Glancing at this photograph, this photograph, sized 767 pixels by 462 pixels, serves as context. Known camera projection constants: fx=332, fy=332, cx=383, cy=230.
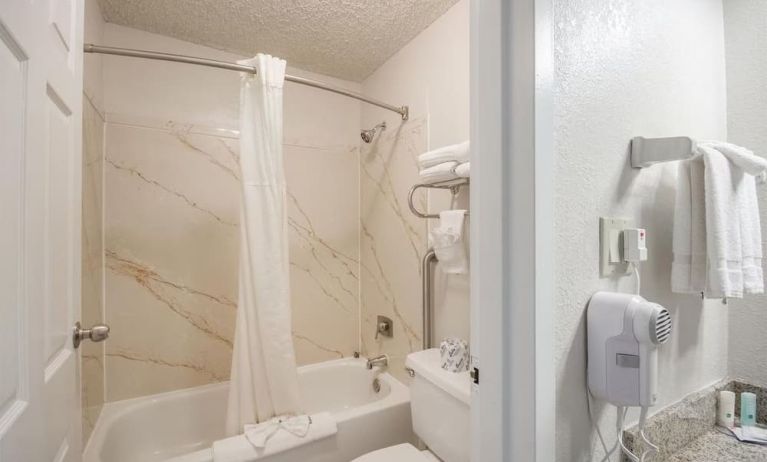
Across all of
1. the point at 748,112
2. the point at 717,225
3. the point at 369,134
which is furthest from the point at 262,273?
the point at 748,112

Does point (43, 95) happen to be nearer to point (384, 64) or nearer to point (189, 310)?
point (189, 310)

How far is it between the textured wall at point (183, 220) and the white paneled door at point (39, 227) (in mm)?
1085

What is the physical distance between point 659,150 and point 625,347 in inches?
18.7

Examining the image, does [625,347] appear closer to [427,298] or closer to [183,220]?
[427,298]

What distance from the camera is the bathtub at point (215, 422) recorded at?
1469mm

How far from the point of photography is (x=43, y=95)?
619mm

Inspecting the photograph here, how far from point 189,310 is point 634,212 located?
2.14 metres

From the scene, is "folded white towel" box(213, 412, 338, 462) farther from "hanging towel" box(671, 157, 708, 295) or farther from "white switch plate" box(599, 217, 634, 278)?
"hanging towel" box(671, 157, 708, 295)

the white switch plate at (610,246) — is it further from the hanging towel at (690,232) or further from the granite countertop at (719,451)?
the granite countertop at (719,451)

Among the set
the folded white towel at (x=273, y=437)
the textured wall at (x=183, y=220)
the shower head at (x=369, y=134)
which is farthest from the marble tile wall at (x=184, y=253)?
the folded white towel at (x=273, y=437)

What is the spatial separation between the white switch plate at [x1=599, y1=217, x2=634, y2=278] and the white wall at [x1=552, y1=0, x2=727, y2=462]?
0.02 m

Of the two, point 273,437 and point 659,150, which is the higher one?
point 659,150

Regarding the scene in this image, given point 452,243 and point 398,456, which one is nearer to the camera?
point 398,456

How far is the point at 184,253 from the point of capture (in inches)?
76.1
